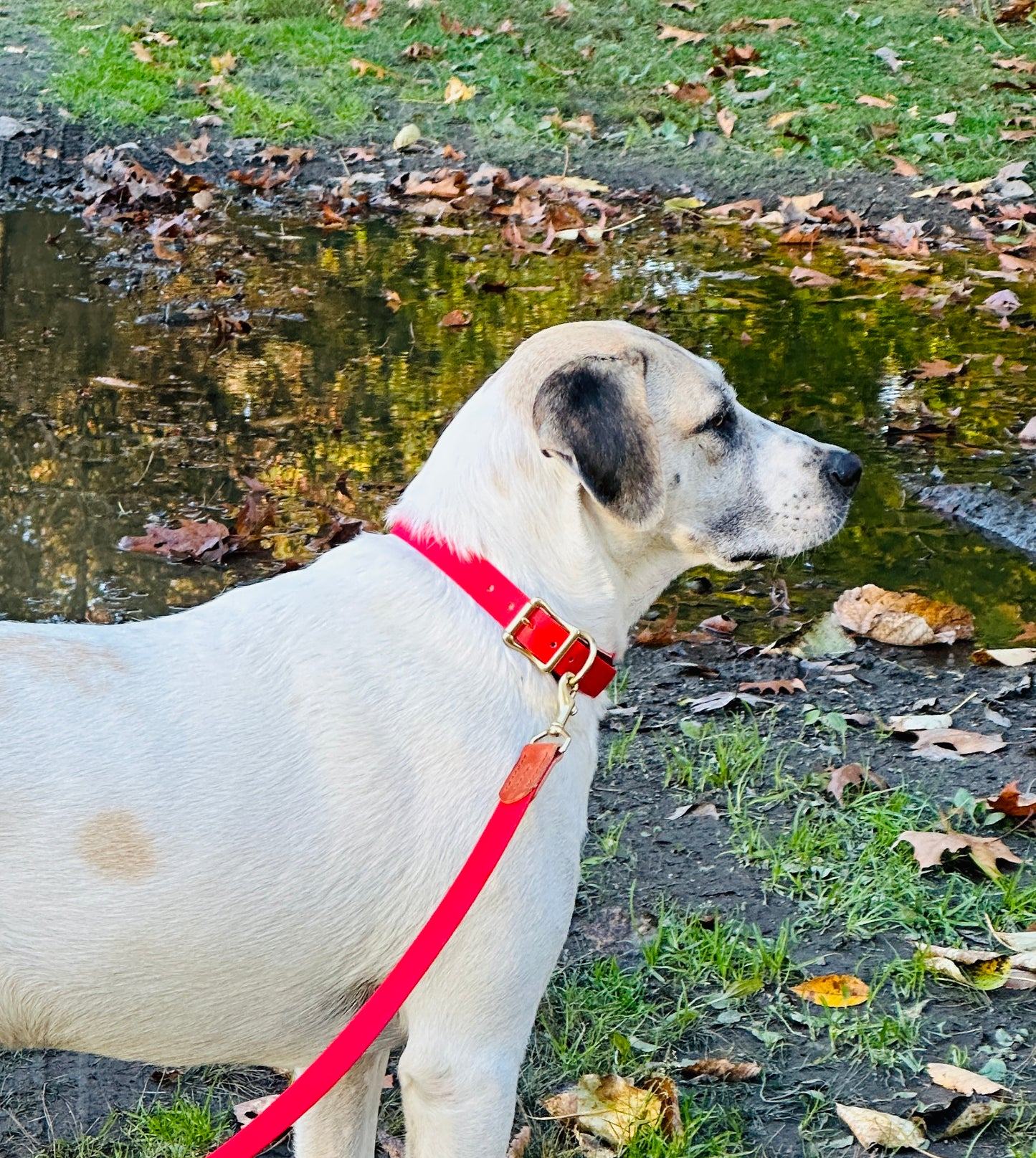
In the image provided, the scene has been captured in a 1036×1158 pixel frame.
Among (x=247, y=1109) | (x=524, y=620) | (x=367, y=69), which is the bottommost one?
(x=247, y=1109)

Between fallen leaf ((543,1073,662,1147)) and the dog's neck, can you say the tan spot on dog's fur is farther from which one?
fallen leaf ((543,1073,662,1147))

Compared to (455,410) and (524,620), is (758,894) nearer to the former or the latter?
(524,620)

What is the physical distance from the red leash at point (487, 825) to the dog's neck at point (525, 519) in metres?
0.06

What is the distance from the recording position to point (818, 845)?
12.8 feet

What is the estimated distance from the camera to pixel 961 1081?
311cm

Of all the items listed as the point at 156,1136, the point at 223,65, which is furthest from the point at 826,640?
the point at 223,65

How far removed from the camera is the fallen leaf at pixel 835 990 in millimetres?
3404

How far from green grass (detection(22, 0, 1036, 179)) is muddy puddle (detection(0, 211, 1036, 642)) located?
1.85 metres

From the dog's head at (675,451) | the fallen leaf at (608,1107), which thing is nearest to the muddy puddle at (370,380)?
the dog's head at (675,451)

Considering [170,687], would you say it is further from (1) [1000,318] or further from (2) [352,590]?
(1) [1000,318]

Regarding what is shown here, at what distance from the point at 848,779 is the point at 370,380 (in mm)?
3990

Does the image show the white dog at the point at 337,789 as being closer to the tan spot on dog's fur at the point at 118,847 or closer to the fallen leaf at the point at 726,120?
the tan spot on dog's fur at the point at 118,847

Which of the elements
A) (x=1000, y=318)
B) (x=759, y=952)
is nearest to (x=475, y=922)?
(x=759, y=952)

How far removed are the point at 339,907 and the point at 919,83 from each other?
11.3 metres
